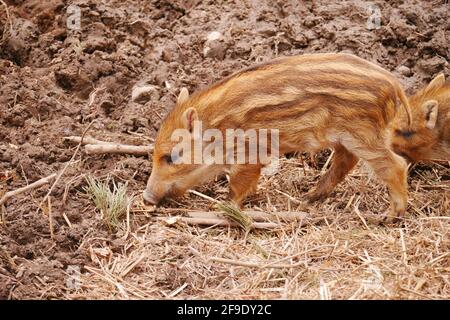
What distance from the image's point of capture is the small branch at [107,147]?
18.0 feet

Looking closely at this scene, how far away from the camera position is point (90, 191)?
5.17 meters

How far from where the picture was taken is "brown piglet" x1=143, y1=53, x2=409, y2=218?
489 cm

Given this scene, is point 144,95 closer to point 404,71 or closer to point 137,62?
point 137,62

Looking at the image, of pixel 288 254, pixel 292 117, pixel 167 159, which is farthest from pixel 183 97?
pixel 288 254

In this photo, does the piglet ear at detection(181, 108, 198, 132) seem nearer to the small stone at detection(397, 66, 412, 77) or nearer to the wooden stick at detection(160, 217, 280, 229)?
the wooden stick at detection(160, 217, 280, 229)

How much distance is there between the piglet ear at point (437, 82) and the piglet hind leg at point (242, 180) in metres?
1.53

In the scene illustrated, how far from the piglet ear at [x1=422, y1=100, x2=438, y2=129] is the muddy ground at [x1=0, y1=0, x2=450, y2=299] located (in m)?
0.46

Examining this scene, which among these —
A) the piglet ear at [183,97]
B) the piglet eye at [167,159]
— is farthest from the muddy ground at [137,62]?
the piglet ear at [183,97]

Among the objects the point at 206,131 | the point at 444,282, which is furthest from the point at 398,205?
the point at 206,131

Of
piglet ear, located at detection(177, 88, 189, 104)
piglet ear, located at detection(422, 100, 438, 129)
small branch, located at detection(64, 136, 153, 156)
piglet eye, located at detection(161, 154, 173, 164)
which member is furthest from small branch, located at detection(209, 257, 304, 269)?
piglet ear, located at detection(422, 100, 438, 129)

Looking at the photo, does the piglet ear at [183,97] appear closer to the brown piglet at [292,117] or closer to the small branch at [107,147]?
the brown piglet at [292,117]

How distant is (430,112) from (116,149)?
2316 millimetres

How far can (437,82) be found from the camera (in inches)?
221

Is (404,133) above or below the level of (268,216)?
above
